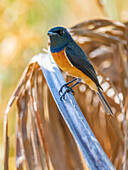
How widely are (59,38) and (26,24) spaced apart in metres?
1.23

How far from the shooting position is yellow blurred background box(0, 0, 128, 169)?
7.61 feet

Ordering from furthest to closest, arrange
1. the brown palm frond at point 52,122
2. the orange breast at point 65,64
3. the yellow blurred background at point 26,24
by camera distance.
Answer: the yellow blurred background at point 26,24 < the orange breast at point 65,64 < the brown palm frond at point 52,122

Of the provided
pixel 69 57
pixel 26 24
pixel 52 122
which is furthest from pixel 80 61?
pixel 26 24

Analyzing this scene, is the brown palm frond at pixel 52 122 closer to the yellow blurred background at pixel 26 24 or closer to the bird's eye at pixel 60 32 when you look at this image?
the bird's eye at pixel 60 32

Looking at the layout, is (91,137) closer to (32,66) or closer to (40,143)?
(40,143)

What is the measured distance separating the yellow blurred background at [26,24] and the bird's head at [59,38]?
38.0 inches

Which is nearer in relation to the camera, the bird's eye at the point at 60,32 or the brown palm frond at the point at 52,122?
the brown palm frond at the point at 52,122

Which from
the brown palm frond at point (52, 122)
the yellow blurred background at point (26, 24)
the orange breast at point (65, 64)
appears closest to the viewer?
the brown palm frond at point (52, 122)

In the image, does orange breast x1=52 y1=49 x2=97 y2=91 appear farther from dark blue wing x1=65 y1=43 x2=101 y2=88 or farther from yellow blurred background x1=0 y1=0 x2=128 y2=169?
yellow blurred background x1=0 y1=0 x2=128 y2=169

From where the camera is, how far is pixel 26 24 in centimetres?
251

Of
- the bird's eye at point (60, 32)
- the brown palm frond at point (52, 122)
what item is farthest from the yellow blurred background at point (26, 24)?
the bird's eye at point (60, 32)

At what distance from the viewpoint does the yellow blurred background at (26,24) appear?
2318 millimetres

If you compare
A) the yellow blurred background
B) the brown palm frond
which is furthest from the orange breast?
the yellow blurred background

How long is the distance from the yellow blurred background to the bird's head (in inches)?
38.0
